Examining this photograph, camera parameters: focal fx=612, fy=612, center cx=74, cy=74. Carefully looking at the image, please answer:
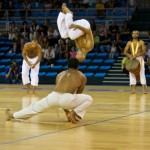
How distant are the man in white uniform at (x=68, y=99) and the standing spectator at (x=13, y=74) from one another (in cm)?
1331

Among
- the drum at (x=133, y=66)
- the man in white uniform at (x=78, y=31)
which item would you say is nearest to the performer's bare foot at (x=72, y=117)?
the man in white uniform at (x=78, y=31)

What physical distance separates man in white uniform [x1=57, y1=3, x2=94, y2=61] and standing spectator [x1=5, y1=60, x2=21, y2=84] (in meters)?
12.6

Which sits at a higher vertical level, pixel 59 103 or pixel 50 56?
pixel 59 103

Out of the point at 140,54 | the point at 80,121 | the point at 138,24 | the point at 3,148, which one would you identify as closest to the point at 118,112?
the point at 80,121

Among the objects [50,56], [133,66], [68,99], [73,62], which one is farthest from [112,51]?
[68,99]

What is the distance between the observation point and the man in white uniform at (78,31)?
11047mm

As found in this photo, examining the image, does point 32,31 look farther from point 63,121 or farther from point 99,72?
point 63,121

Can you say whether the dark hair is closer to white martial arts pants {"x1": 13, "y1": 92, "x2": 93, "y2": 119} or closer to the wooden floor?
white martial arts pants {"x1": 13, "y1": 92, "x2": 93, "y2": 119}

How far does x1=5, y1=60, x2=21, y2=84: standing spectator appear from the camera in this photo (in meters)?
23.8

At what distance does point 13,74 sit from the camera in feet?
79.2

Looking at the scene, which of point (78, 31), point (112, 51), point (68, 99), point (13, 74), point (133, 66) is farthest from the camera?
point (112, 51)

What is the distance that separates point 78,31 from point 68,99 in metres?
1.43

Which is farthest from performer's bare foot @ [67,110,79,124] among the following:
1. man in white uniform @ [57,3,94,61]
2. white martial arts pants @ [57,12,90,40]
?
white martial arts pants @ [57,12,90,40]

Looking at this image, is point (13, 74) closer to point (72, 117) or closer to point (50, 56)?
point (50, 56)
